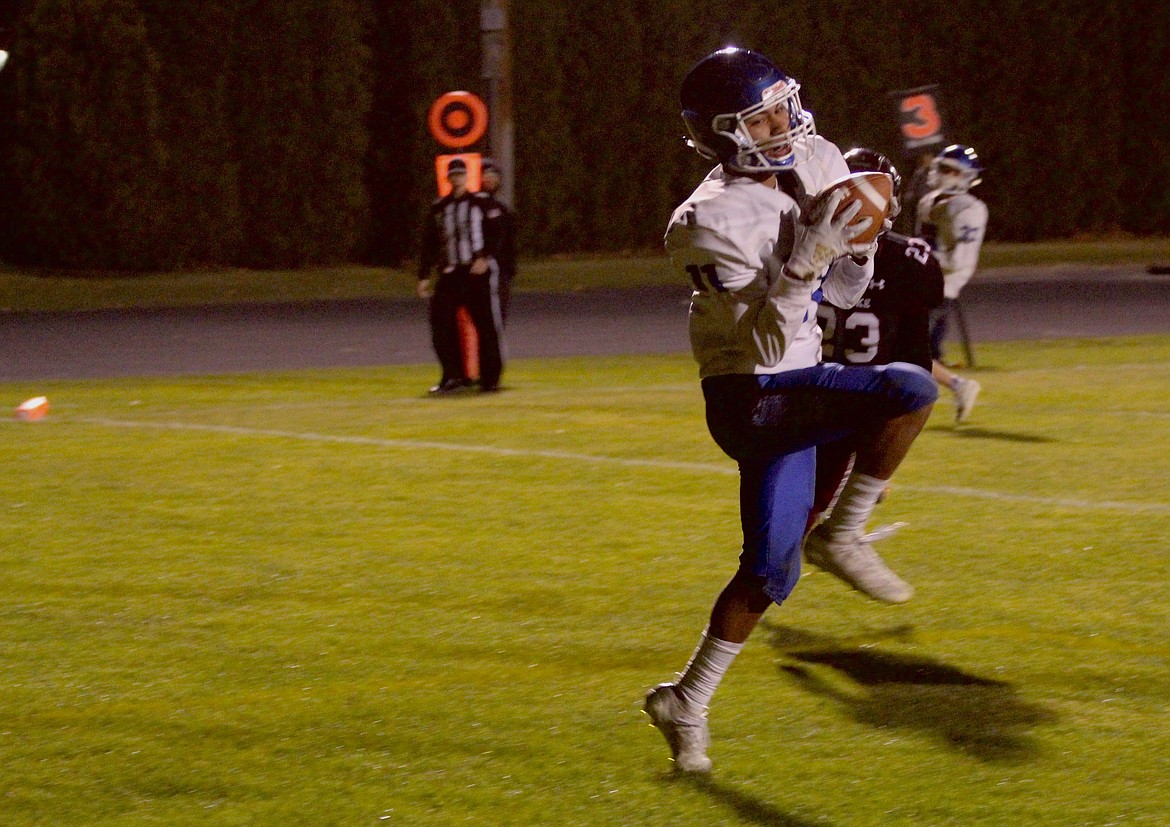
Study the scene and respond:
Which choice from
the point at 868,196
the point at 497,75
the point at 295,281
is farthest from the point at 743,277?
the point at 295,281

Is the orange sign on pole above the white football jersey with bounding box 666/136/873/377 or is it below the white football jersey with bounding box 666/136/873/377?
above

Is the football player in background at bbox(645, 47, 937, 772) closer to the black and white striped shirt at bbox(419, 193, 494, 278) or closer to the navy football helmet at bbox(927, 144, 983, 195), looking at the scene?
the navy football helmet at bbox(927, 144, 983, 195)

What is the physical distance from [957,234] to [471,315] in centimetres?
380

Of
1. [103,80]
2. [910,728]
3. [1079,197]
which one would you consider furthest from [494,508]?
[1079,197]

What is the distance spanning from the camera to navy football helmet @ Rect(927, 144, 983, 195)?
13.6 m

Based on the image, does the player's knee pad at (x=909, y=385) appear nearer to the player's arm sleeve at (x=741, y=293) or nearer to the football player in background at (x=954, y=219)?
the player's arm sleeve at (x=741, y=293)

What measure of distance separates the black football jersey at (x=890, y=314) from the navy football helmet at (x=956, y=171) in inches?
253

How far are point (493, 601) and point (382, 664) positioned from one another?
969 millimetres

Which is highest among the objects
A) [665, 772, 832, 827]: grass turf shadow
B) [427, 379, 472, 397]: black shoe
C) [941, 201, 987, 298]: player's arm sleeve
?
[941, 201, 987, 298]: player's arm sleeve

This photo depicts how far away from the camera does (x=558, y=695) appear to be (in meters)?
5.49

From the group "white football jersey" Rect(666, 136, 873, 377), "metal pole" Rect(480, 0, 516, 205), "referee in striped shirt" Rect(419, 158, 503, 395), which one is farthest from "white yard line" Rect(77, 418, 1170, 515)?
"metal pole" Rect(480, 0, 516, 205)

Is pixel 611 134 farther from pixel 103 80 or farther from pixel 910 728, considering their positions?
pixel 910 728

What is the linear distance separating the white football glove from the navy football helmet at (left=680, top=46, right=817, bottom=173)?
32 cm

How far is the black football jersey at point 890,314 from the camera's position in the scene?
22.8 ft
